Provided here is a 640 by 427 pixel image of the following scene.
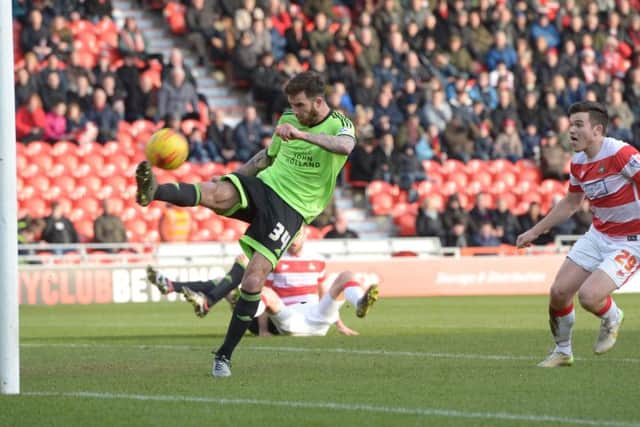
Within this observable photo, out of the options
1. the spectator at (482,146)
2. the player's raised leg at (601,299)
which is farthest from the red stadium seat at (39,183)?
the player's raised leg at (601,299)

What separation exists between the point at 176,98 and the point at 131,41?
1.65 metres

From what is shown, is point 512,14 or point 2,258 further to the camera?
point 512,14

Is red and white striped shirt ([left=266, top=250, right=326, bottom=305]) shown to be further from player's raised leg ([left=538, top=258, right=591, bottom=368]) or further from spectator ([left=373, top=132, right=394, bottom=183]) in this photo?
spectator ([left=373, top=132, right=394, bottom=183])

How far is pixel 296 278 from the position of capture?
1409 cm

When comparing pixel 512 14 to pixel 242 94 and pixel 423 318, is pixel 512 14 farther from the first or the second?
pixel 423 318

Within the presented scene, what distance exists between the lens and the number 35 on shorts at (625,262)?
985cm

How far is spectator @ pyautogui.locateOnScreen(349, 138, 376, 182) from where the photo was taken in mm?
26297

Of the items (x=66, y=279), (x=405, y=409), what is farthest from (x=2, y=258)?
(x=66, y=279)

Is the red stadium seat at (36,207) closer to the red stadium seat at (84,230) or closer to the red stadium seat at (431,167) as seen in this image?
the red stadium seat at (84,230)

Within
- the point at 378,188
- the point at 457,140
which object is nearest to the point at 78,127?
the point at 378,188

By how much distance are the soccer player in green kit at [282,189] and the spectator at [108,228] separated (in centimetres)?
1298

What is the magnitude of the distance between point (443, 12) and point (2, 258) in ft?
75.5

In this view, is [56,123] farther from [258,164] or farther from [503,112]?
[258,164]

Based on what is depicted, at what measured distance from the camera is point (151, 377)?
9516 mm
